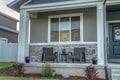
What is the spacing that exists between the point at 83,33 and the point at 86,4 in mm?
2133

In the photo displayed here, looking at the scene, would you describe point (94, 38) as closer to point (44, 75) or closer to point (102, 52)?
point (102, 52)

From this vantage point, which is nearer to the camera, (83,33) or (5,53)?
(83,33)

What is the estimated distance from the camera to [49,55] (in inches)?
438

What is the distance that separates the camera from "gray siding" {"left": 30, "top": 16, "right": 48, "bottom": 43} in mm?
12180

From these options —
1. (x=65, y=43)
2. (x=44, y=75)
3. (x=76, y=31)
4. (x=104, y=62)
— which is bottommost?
(x=44, y=75)

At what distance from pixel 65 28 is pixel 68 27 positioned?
20cm

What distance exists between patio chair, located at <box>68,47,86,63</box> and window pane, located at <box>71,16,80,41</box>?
766 millimetres

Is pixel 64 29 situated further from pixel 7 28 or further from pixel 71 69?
pixel 7 28

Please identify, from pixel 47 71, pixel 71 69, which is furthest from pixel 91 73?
pixel 47 71

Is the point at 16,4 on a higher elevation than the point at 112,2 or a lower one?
higher

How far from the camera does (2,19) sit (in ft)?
63.4

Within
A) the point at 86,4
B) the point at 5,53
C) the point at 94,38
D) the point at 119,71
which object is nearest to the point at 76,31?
the point at 94,38

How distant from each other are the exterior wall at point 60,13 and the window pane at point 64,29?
49 centimetres

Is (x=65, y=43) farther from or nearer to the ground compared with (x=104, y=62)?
farther from the ground
